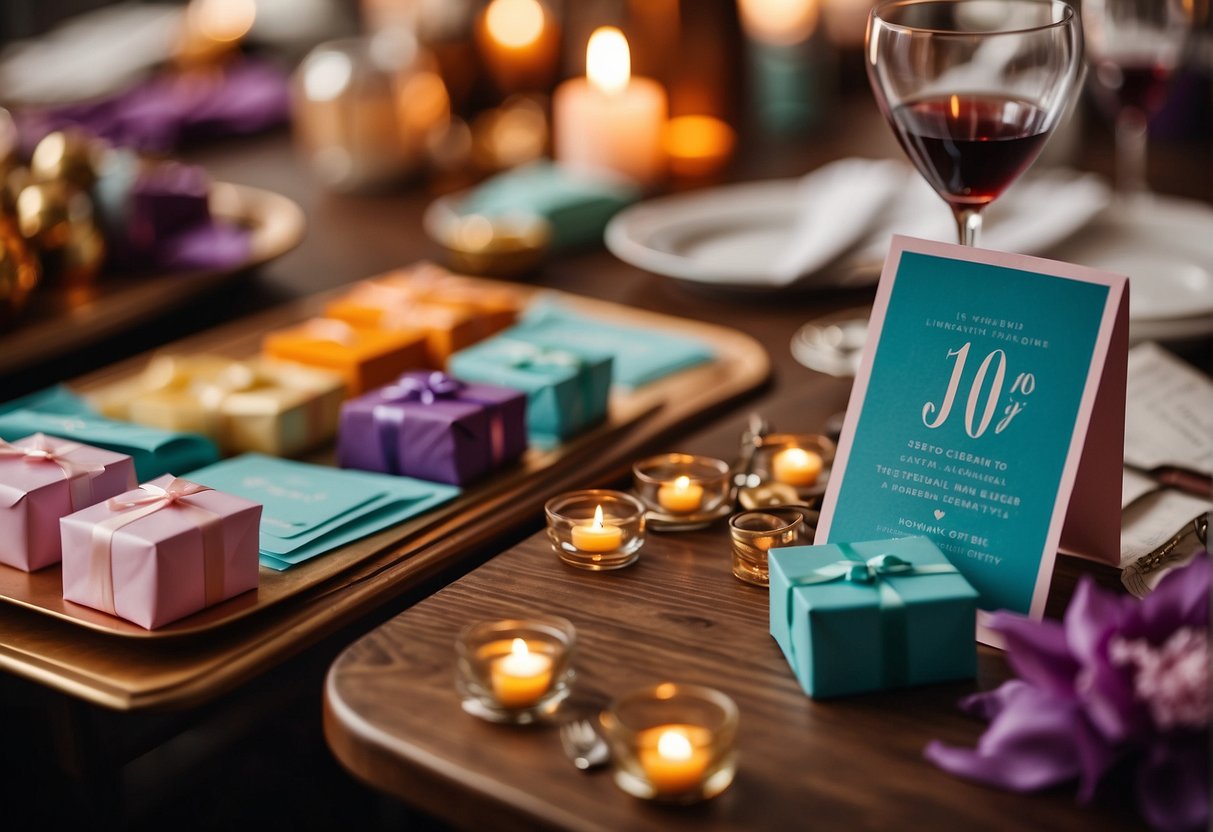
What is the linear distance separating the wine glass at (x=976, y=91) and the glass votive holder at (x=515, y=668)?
412 millimetres

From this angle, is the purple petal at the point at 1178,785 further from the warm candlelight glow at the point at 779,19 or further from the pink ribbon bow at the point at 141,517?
the warm candlelight glow at the point at 779,19

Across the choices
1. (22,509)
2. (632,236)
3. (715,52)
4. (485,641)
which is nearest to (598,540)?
(485,641)

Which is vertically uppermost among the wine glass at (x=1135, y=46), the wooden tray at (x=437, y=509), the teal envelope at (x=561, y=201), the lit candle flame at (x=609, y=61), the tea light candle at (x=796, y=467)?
the wine glass at (x=1135, y=46)

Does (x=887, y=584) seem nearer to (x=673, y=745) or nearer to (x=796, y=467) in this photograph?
(x=673, y=745)

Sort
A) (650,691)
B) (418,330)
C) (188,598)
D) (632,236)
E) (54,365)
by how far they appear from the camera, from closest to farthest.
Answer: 1. (650,691)
2. (188,598)
3. (418,330)
4. (54,365)
5. (632,236)

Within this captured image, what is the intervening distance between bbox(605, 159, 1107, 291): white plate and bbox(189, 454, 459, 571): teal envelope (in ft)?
1.85

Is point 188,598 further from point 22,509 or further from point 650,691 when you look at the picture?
point 650,691

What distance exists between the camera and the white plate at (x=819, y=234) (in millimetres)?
1418

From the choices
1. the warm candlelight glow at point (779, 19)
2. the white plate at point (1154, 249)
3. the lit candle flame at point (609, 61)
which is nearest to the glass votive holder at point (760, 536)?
the white plate at point (1154, 249)

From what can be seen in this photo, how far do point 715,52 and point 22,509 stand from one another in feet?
5.78

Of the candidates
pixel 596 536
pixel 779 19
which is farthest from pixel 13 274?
pixel 779 19

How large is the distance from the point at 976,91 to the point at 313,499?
1.80 feet

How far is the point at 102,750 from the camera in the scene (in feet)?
2.65

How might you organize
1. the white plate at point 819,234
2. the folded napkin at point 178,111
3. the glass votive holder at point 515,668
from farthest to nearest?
the folded napkin at point 178,111, the white plate at point 819,234, the glass votive holder at point 515,668
